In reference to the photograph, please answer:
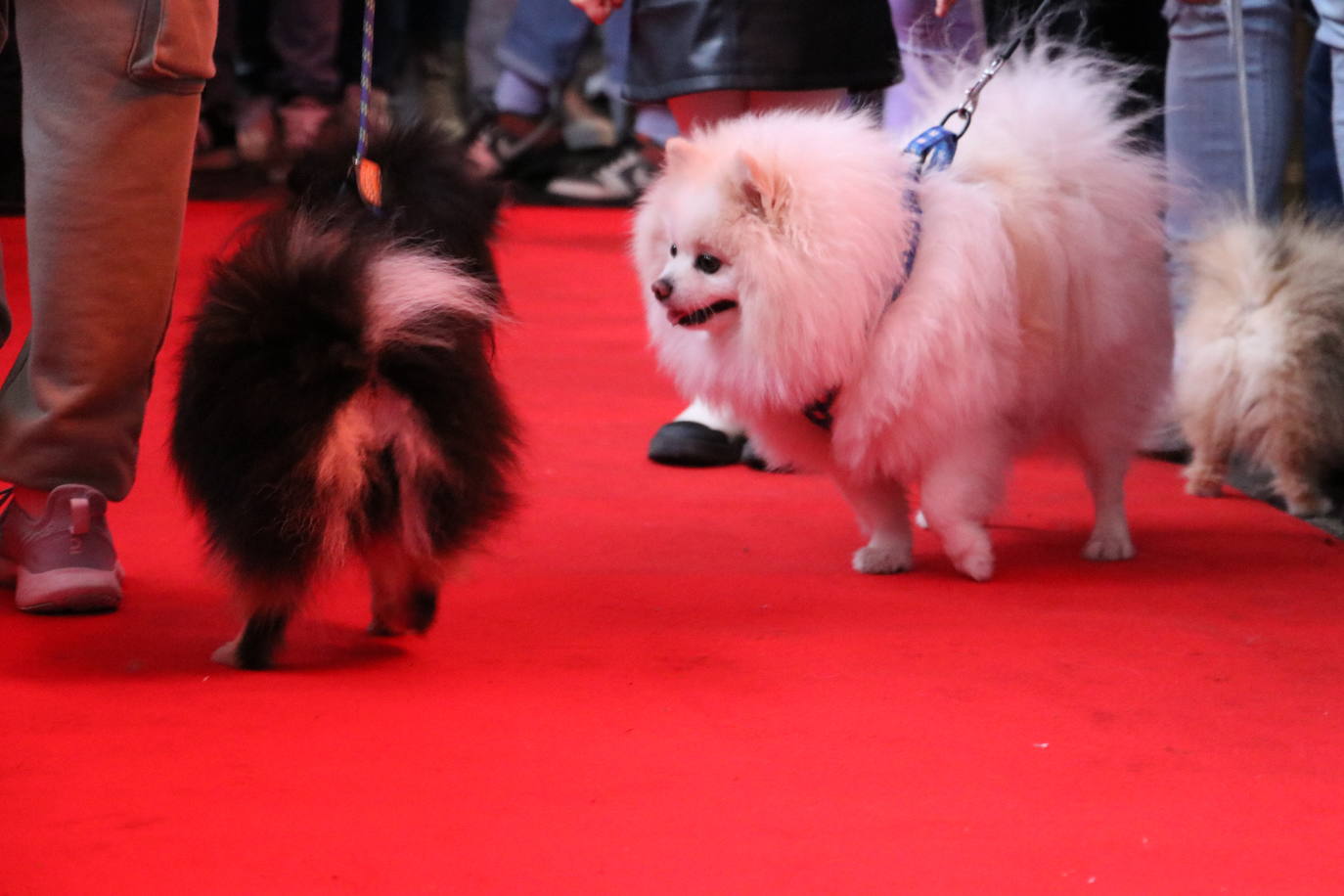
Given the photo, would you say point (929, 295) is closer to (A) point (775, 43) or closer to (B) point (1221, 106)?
(A) point (775, 43)

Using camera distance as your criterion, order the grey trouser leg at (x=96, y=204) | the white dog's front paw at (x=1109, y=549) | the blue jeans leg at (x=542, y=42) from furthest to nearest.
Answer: the blue jeans leg at (x=542, y=42) < the white dog's front paw at (x=1109, y=549) < the grey trouser leg at (x=96, y=204)

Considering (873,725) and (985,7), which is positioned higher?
(985,7)

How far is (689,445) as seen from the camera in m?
2.93

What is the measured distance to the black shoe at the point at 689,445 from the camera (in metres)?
2.94

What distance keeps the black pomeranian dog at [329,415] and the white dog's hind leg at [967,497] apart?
743mm

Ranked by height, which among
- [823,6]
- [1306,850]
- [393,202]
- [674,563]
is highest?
[823,6]

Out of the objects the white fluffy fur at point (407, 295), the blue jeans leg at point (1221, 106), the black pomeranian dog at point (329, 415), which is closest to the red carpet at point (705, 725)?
the black pomeranian dog at point (329, 415)

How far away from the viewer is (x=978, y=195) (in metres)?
2.18

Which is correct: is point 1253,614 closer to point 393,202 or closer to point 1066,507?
point 1066,507

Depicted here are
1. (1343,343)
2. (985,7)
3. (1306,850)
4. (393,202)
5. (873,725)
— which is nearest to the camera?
(1306,850)

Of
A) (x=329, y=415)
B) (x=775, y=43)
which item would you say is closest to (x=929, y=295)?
(x=775, y=43)

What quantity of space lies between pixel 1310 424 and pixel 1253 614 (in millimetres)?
710

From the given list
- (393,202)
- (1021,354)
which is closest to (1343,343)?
(1021,354)

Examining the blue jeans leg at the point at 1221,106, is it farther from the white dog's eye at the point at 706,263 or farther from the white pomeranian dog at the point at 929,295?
the white dog's eye at the point at 706,263
